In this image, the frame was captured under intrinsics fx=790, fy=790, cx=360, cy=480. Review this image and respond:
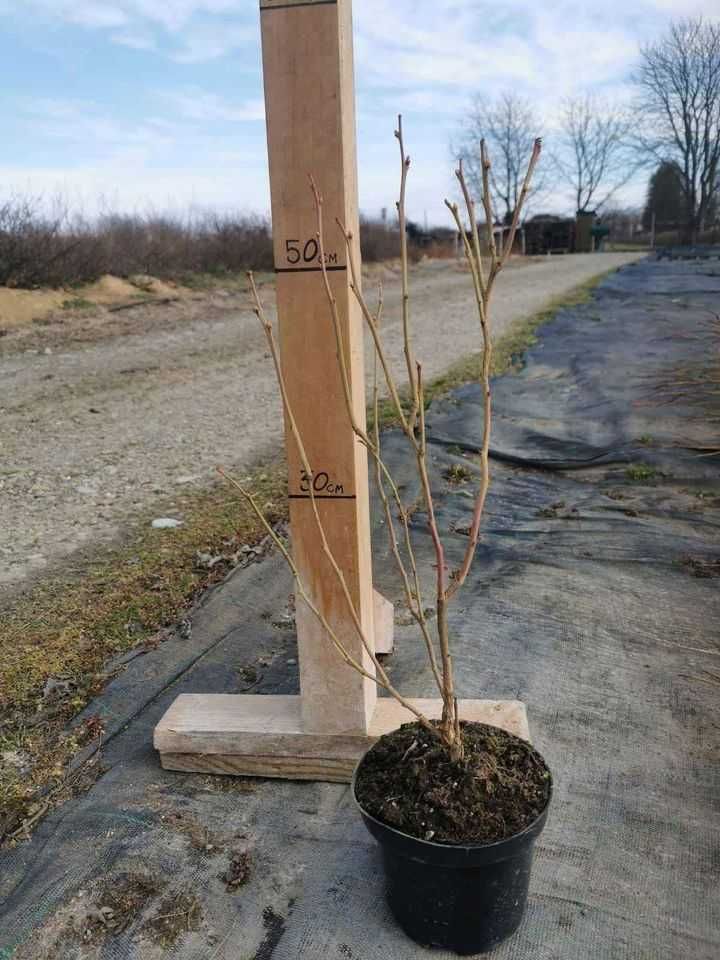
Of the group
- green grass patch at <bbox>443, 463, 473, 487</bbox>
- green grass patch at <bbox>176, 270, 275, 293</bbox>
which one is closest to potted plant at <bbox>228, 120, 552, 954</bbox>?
green grass patch at <bbox>443, 463, 473, 487</bbox>

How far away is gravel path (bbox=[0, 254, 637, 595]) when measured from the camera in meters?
4.11

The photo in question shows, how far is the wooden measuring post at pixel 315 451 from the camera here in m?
1.68

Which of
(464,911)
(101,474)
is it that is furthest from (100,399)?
(464,911)

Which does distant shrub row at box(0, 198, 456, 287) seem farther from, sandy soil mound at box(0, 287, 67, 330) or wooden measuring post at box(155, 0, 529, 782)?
wooden measuring post at box(155, 0, 529, 782)

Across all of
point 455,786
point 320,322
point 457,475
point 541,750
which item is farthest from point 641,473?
point 455,786

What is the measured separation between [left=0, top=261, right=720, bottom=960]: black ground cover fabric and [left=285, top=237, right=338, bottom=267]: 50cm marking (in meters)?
1.31

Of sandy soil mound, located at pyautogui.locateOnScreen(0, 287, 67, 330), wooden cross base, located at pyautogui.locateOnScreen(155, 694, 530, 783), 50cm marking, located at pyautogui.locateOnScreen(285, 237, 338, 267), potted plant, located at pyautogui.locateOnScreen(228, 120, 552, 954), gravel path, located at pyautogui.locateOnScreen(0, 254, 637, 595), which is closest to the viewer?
potted plant, located at pyautogui.locateOnScreen(228, 120, 552, 954)

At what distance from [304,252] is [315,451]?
46cm

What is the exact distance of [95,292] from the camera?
44.2ft

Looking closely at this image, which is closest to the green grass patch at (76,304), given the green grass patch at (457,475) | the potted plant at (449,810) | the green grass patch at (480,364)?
the green grass patch at (480,364)

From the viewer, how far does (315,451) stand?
1879 millimetres

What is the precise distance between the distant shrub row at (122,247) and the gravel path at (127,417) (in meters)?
2.07

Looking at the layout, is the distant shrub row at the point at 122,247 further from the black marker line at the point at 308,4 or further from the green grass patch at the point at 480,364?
the black marker line at the point at 308,4

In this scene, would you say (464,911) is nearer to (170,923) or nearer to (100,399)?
(170,923)
